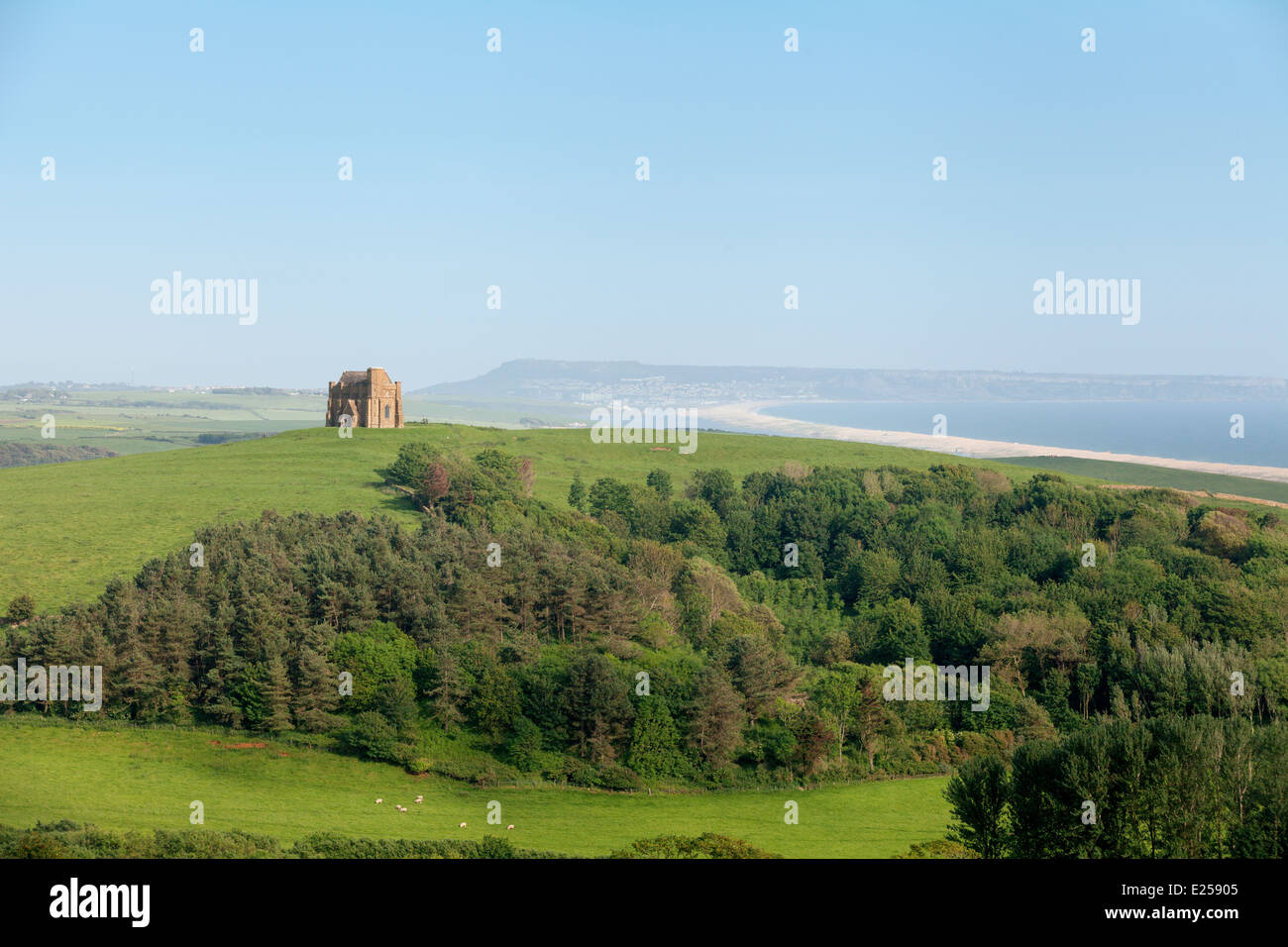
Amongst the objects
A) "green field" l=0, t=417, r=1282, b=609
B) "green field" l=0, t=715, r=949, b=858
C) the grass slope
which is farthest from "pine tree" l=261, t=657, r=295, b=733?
the grass slope

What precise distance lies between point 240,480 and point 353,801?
66614mm

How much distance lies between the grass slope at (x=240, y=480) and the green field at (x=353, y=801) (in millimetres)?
23960

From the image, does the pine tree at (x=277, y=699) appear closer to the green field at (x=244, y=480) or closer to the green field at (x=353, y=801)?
the green field at (x=353, y=801)

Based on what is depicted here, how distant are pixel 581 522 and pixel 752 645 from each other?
37917 mm

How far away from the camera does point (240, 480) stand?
107938 millimetres

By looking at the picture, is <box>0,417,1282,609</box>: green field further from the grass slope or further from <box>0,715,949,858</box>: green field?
<box>0,715,949,858</box>: green field

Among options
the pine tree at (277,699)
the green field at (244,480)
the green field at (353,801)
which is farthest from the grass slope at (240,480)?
the pine tree at (277,699)

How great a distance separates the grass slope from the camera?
272 feet

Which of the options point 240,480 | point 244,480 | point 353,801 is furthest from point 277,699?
point 240,480

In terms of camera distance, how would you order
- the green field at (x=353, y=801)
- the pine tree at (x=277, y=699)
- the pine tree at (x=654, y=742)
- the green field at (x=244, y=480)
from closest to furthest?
the green field at (x=353, y=801)
the pine tree at (x=654, y=742)
the pine tree at (x=277, y=699)
the green field at (x=244, y=480)

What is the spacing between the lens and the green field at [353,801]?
45125mm
